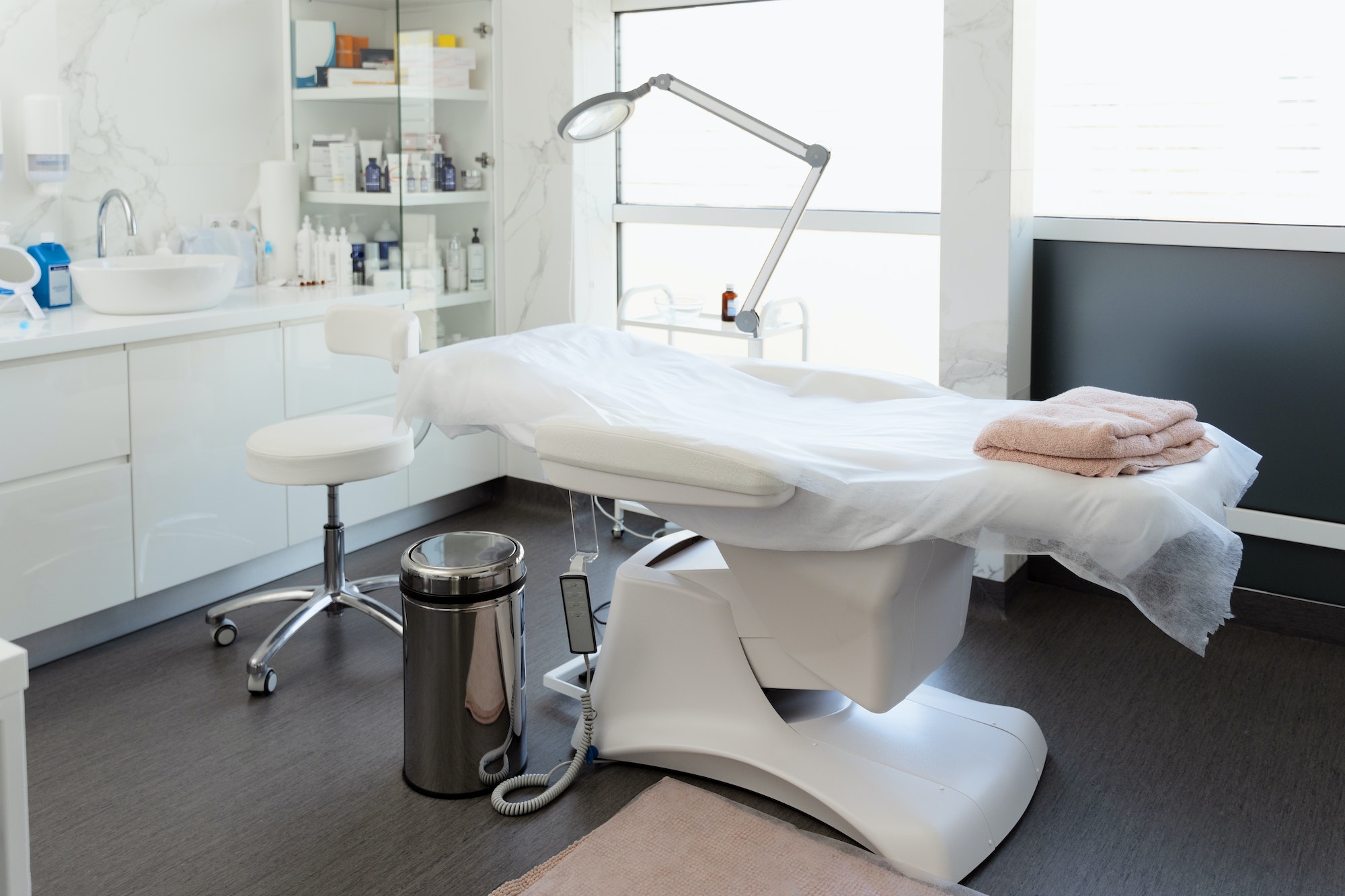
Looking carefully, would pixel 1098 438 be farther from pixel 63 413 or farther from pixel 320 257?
pixel 320 257

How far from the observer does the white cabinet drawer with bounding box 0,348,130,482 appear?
2455 millimetres

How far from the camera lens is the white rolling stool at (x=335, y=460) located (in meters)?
2.54

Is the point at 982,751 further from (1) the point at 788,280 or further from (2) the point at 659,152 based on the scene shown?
(2) the point at 659,152

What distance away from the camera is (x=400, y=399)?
2234mm

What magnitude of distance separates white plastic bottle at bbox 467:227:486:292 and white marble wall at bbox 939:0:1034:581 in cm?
157

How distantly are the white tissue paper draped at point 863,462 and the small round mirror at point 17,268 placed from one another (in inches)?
45.6

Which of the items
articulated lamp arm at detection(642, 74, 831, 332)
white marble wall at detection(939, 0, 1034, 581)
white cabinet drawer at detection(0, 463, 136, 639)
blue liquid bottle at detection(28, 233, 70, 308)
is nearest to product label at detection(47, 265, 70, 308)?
blue liquid bottle at detection(28, 233, 70, 308)

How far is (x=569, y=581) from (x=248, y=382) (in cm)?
138

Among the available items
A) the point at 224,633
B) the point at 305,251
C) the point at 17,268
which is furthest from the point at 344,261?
the point at 224,633

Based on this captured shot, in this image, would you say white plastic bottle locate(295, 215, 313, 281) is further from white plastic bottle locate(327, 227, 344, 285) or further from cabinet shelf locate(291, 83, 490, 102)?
cabinet shelf locate(291, 83, 490, 102)

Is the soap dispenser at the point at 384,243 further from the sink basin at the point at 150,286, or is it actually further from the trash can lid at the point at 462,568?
the trash can lid at the point at 462,568

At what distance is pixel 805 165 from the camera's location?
11.2 feet

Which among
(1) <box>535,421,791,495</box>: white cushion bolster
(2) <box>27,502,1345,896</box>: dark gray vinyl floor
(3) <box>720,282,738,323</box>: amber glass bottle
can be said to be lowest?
(2) <box>27,502,1345,896</box>: dark gray vinyl floor

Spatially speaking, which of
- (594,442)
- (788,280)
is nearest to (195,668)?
(594,442)
